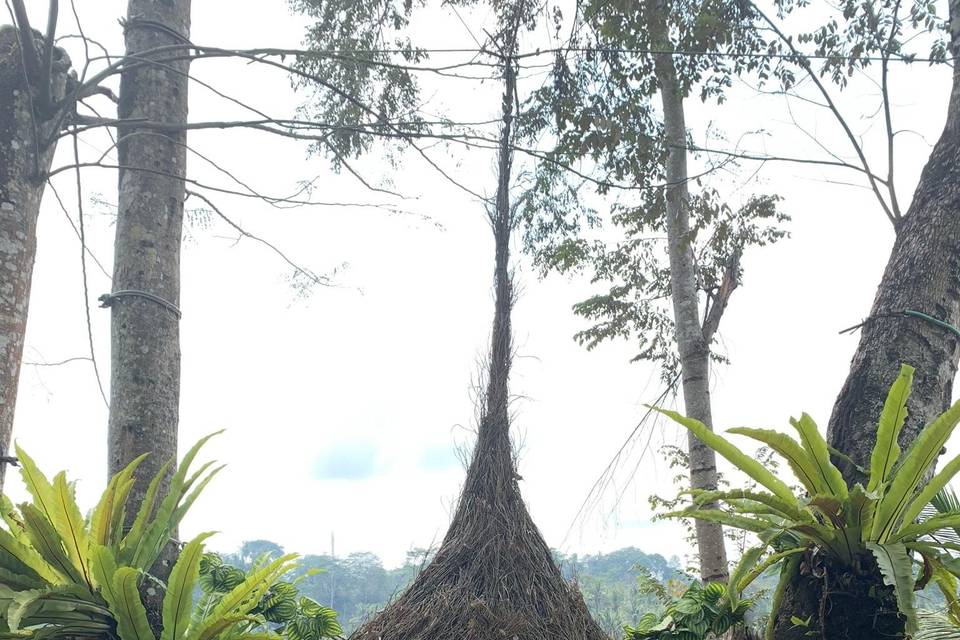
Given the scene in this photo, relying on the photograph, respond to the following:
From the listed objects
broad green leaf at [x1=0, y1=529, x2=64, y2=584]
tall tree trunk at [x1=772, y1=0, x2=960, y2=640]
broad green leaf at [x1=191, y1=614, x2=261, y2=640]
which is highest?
tall tree trunk at [x1=772, y1=0, x2=960, y2=640]

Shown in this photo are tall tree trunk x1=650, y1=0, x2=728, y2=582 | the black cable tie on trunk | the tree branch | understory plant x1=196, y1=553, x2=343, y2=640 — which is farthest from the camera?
the tree branch

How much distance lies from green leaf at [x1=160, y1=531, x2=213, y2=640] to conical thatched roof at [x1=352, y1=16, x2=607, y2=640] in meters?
0.71

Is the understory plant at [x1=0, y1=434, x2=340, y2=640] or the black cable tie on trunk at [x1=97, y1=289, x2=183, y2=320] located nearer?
the understory plant at [x1=0, y1=434, x2=340, y2=640]

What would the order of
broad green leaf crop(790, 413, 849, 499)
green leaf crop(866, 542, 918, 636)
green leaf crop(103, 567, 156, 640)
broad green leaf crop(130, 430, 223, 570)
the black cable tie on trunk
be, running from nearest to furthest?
green leaf crop(866, 542, 918, 636) → broad green leaf crop(790, 413, 849, 499) → green leaf crop(103, 567, 156, 640) → broad green leaf crop(130, 430, 223, 570) → the black cable tie on trunk

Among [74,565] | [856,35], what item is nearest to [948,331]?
[74,565]

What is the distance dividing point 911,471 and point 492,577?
57.5 inches

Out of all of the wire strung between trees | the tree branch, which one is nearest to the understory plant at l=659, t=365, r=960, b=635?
the wire strung between trees

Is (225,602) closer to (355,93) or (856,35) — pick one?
(355,93)

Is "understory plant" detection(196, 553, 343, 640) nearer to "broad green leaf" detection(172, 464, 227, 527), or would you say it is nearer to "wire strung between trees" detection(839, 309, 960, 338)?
"broad green leaf" detection(172, 464, 227, 527)

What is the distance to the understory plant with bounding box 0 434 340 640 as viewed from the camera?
2.47 m

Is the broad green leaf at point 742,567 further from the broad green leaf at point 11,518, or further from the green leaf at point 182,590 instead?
the broad green leaf at point 11,518

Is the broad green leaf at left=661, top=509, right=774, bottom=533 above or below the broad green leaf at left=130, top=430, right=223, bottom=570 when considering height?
below

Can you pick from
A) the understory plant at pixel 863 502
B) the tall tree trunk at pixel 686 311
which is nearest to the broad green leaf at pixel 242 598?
the understory plant at pixel 863 502

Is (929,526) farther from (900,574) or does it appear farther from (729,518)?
(729,518)
